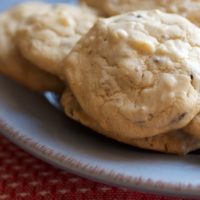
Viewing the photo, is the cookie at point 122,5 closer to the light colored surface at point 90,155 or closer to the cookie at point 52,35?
the cookie at point 52,35

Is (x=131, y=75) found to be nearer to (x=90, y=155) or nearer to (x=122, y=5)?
(x=90, y=155)

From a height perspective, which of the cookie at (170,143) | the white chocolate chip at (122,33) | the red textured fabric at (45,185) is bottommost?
the red textured fabric at (45,185)

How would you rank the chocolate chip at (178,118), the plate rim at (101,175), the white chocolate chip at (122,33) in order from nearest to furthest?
the plate rim at (101,175) → the chocolate chip at (178,118) → the white chocolate chip at (122,33)

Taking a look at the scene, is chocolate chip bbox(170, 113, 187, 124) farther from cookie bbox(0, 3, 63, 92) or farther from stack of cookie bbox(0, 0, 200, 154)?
cookie bbox(0, 3, 63, 92)

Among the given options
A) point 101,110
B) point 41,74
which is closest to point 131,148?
point 101,110

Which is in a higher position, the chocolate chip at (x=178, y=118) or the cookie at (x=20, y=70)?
the chocolate chip at (x=178, y=118)

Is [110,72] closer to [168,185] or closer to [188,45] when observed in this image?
[188,45]

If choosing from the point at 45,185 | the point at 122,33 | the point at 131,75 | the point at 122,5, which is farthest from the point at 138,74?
the point at 122,5

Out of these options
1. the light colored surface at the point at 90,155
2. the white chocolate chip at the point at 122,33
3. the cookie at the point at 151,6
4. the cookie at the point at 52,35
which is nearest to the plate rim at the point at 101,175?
the light colored surface at the point at 90,155
